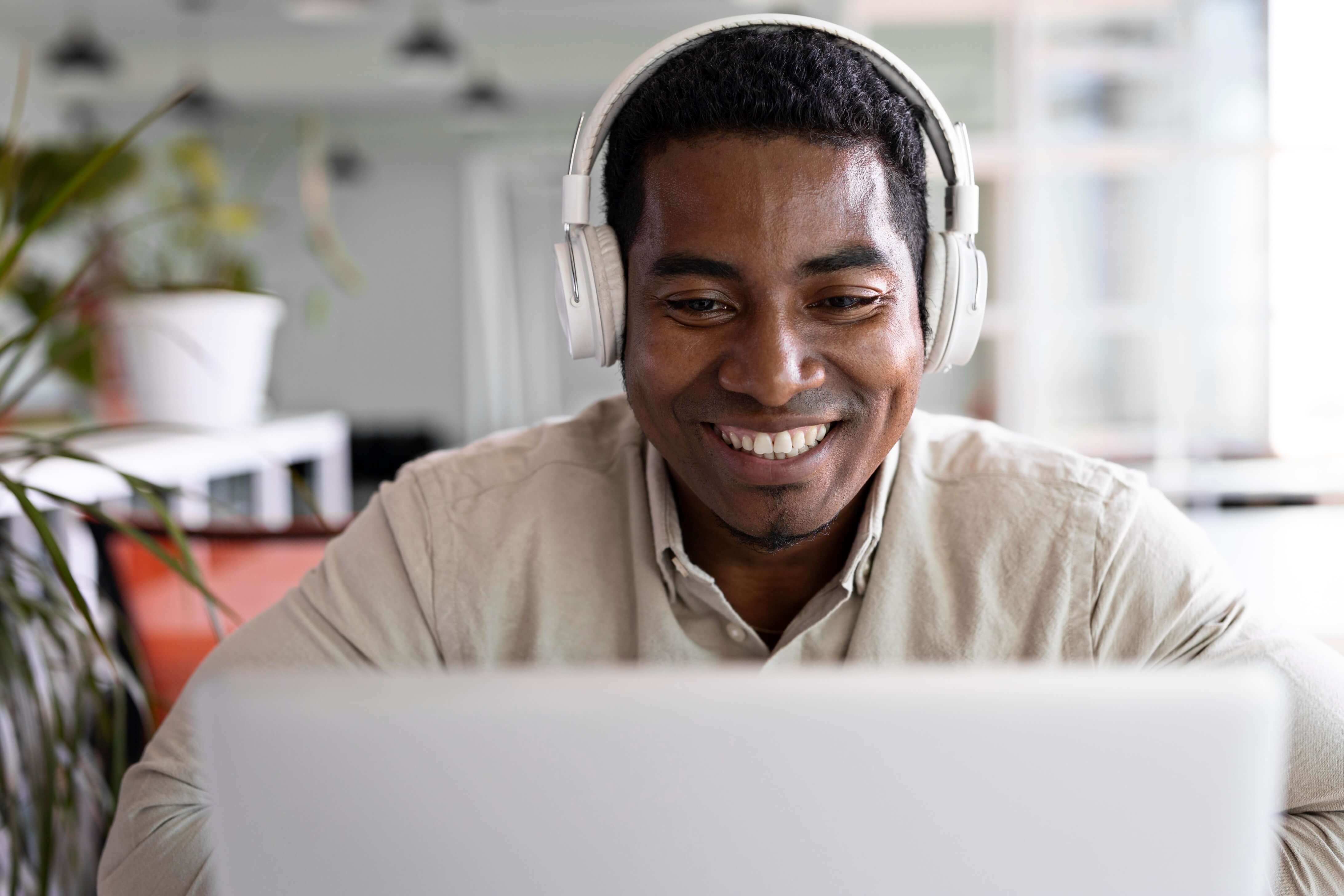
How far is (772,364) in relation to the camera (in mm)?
883

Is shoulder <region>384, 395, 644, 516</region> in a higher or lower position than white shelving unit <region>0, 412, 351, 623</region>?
higher

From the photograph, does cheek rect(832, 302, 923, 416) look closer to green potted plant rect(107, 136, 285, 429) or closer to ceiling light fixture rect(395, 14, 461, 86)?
green potted plant rect(107, 136, 285, 429)

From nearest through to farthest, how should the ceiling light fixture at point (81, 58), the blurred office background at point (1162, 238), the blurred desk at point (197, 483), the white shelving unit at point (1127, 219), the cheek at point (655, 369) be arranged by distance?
the cheek at point (655, 369), the blurred desk at point (197, 483), the blurred office background at point (1162, 238), the white shelving unit at point (1127, 219), the ceiling light fixture at point (81, 58)

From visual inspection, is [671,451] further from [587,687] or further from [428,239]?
[428,239]

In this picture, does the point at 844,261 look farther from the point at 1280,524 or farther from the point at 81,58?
the point at 81,58

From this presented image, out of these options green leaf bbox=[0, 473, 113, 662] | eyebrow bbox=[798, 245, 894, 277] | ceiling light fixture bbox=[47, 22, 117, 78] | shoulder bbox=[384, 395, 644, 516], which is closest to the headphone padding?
eyebrow bbox=[798, 245, 894, 277]

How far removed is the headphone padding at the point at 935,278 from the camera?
101 cm

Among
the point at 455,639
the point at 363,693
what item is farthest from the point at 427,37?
the point at 363,693

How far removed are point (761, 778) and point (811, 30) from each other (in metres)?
0.76

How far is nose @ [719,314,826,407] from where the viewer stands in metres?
0.89

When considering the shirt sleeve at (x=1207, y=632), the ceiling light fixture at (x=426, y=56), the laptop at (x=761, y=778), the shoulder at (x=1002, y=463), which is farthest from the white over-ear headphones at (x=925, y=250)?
the ceiling light fixture at (x=426, y=56)

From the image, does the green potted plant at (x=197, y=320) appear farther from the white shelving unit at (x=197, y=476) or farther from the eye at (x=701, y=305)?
the eye at (x=701, y=305)

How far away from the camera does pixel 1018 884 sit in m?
0.41

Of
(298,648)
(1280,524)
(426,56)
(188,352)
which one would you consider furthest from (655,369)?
(426,56)
